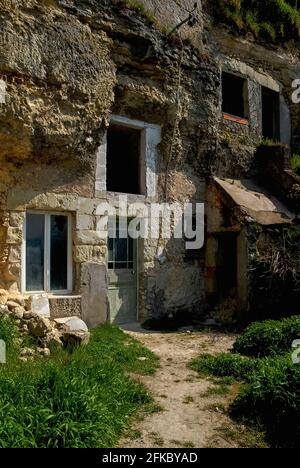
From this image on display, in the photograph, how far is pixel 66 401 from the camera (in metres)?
3.62

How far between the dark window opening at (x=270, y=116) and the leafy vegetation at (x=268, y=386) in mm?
7759

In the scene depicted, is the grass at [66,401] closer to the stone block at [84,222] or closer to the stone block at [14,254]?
the stone block at [14,254]

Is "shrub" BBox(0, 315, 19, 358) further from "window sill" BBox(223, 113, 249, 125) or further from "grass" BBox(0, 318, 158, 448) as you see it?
"window sill" BBox(223, 113, 249, 125)

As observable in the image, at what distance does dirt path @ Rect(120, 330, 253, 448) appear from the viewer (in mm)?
3699

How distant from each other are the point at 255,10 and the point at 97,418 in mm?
11513

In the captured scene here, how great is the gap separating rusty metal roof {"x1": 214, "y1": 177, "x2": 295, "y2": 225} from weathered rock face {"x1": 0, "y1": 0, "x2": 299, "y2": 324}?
399 mm

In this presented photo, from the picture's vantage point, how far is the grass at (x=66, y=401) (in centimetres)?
329

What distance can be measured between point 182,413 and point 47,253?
153 inches

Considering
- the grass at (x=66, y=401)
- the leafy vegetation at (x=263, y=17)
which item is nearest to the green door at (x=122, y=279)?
the grass at (x=66, y=401)

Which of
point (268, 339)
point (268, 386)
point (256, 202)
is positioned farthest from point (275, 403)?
point (256, 202)

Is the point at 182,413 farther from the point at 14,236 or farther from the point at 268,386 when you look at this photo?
the point at 14,236

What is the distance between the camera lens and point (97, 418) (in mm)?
3631
